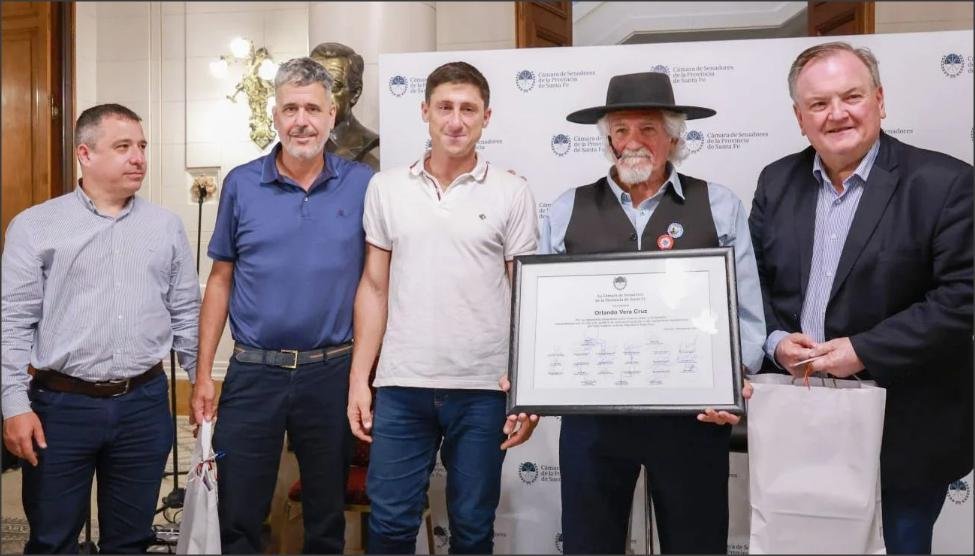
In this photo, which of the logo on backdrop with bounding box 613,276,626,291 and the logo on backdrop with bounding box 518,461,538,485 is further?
the logo on backdrop with bounding box 518,461,538,485

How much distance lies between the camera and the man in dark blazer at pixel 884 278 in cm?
213

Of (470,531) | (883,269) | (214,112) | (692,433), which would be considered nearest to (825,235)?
(883,269)

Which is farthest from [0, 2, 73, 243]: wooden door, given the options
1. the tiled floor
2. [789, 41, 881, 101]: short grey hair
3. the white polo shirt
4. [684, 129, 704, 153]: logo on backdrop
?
[789, 41, 881, 101]: short grey hair

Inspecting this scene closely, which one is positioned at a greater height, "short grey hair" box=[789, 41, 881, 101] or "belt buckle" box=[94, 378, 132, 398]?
"short grey hair" box=[789, 41, 881, 101]

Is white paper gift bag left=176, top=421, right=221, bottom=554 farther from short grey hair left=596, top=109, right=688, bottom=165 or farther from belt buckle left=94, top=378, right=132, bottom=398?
short grey hair left=596, top=109, right=688, bottom=165

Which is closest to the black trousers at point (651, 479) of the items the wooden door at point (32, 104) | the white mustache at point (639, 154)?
the white mustache at point (639, 154)

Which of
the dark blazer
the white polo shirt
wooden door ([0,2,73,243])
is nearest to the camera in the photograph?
A: the dark blazer

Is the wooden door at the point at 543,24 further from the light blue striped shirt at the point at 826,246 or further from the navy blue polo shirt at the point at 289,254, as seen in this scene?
the light blue striped shirt at the point at 826,246

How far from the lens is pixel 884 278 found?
2189 mm

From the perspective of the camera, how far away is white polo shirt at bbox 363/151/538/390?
2.34 meters

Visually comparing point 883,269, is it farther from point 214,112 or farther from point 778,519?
point 214,112

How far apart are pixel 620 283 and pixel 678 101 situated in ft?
4.56

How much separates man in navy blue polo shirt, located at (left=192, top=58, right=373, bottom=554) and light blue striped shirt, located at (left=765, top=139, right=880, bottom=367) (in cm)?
127

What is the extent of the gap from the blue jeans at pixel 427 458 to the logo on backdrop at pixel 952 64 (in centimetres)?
217
